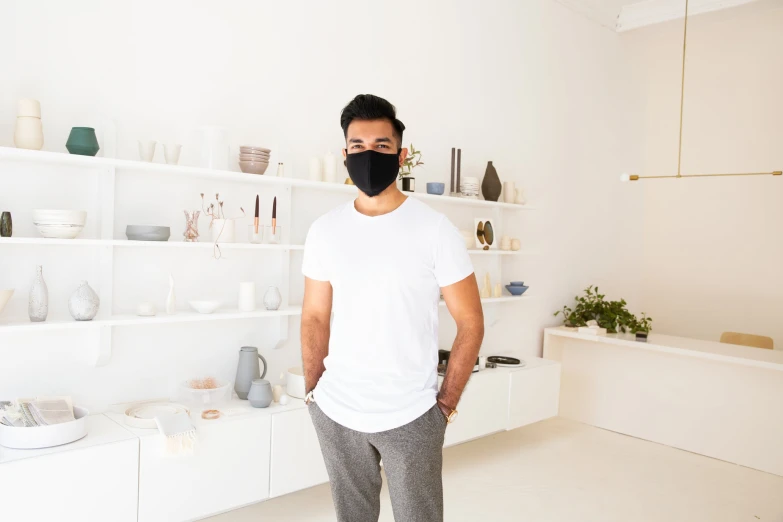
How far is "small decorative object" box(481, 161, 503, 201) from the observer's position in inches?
160

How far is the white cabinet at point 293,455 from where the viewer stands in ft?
8.98

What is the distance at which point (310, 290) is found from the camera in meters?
1.83

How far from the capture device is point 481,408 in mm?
3693

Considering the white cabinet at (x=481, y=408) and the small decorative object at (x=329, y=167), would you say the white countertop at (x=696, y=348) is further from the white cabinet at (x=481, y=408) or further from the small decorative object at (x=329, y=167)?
the small decorative object at (x=329, y=167)

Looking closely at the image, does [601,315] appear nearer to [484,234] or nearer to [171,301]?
[484,234]

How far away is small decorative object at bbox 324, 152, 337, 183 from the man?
1473mm

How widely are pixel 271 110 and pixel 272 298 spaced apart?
0.96 m

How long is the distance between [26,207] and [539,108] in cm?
351

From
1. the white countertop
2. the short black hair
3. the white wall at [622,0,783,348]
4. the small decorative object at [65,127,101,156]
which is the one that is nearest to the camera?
the short black hair

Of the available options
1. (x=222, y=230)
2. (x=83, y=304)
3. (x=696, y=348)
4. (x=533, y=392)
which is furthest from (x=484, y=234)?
(x=83, y=304)

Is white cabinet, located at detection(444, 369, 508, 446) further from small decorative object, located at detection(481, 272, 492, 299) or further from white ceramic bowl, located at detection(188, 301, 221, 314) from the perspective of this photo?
white ceramic bowl, located at detection(188, 301, 221, 314)

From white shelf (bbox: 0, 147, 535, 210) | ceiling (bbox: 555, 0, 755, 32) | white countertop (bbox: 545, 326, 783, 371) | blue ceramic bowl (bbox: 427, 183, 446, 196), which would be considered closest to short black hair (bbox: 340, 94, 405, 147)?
white shelf (bbox: 0, 147, 535, 210)

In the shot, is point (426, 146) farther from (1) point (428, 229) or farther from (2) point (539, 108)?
(1) point (428, 229)

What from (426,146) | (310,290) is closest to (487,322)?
(426,146)
